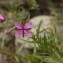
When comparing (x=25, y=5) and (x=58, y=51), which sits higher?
(x=25, y=5)

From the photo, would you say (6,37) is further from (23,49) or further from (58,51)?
(58,51)

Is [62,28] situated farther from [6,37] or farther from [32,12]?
[32,12]

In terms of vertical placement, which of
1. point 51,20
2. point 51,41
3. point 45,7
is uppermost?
point 45,7

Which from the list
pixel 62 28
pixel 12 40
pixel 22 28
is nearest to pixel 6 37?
pixel 12 40

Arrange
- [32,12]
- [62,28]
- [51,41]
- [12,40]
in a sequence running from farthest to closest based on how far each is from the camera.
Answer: [32,12] → [12,40] → [62,28] → [51,41]

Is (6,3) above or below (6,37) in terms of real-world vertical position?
above

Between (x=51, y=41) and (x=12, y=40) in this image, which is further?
(x=12, y=40)

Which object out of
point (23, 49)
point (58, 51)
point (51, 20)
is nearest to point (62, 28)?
point (51, 20)

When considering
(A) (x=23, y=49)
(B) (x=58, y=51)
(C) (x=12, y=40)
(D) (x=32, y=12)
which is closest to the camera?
(B) (x=58, y=51)

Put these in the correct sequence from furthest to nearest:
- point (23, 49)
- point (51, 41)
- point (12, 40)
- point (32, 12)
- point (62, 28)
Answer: point (32, 12), point (12, 40), point (62, 28), point (23, 49), point (51, 41)
